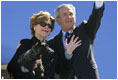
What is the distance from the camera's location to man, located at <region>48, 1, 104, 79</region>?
4.12 metres

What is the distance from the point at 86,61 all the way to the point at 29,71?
88 cm

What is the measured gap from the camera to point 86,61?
416 cm

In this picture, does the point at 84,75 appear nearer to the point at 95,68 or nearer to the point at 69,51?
the point at 95,68

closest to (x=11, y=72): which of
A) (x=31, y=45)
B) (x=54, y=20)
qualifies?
(x=31, y=45)

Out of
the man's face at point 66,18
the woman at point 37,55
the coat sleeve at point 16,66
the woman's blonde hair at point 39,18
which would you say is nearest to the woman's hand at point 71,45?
the woman at point 37,55

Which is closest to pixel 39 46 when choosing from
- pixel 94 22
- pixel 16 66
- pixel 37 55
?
pixel 37 55

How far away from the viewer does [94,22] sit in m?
4.21

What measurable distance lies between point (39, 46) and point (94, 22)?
3.12ft

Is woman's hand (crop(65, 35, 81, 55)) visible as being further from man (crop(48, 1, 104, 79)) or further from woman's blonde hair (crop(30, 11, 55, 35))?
woman's blonde hair (crop(30, 11, 55, 35))

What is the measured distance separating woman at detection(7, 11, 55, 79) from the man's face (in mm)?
160

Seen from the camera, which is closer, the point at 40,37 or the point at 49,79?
the point at 49,79

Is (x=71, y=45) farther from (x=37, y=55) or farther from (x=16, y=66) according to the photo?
(x=16, y=66)

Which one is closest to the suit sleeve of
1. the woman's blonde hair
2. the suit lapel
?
the suit lapel

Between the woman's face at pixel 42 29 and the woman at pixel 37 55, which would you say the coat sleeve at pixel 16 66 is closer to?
the woman at pixel 37 55
